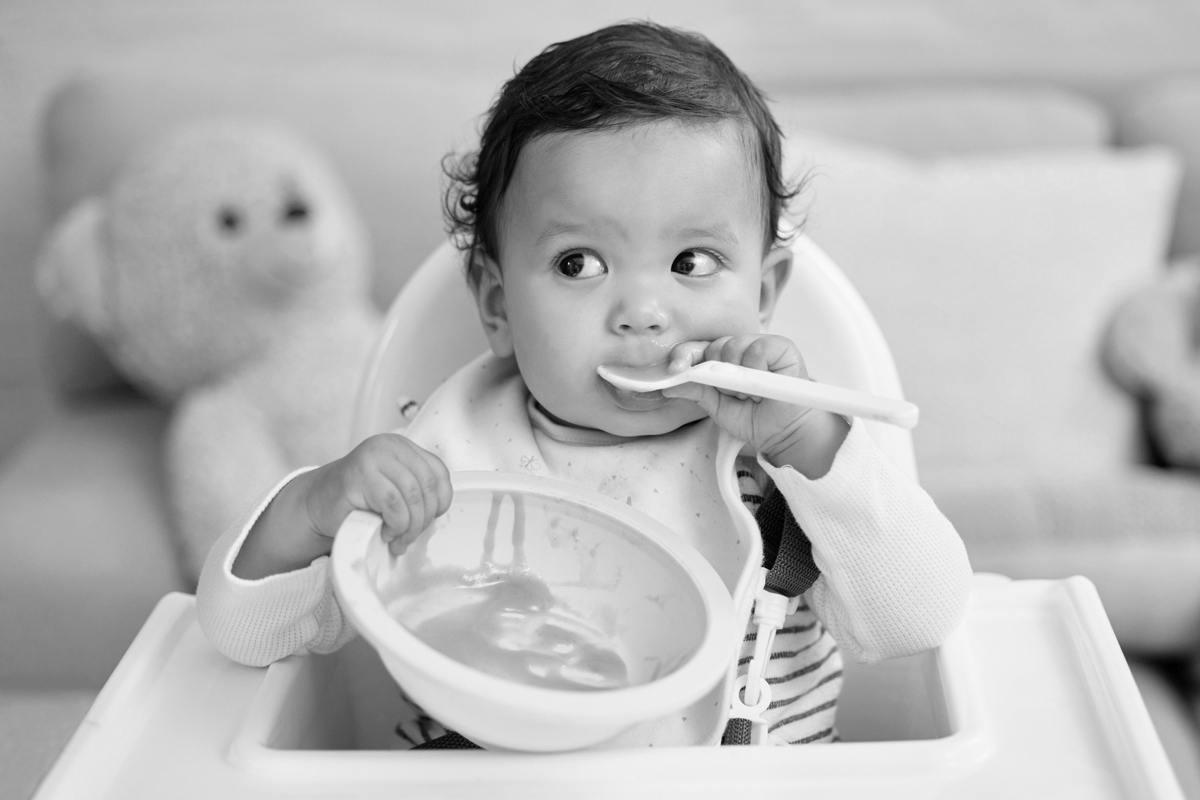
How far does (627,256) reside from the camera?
79 cm

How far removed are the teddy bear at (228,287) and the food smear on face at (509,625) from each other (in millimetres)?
870

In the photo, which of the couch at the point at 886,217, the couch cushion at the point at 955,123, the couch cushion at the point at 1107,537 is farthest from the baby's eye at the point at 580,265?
the couch cushion at the point at 955,123

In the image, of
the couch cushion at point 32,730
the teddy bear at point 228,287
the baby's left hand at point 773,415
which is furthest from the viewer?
the teddy bear at point 228,287

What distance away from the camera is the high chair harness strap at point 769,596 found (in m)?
0.77

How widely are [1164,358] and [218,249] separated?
125cm

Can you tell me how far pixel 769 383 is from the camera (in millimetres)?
700

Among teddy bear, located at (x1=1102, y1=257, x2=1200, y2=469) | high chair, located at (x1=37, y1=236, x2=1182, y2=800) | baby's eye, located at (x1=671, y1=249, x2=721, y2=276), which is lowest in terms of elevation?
teddy bear, located at (x1=1102, y1=257, x2=1200, y2=469)

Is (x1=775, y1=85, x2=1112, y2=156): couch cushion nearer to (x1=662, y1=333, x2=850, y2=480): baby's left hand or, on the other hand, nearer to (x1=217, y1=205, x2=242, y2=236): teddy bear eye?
(x1=217, y1=205, x2=242, y2=236): teddy bear eye

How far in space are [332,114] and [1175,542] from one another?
1.26 metres

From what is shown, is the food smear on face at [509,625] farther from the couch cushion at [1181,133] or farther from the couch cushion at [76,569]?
the couch cushion at [1181,133]

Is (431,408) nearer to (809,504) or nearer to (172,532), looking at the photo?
(809,504)

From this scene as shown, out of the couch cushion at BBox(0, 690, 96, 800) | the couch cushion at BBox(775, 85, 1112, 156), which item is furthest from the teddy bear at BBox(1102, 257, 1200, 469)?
the couch cushion at BBox(0, 690, 96, 800)

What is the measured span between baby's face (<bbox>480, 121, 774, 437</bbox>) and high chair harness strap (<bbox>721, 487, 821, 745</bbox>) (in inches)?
3.7

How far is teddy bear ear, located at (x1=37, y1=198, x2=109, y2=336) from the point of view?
160cm
